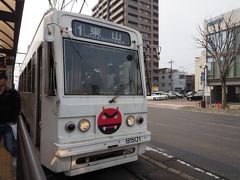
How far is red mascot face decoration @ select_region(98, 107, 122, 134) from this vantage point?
4.96 m

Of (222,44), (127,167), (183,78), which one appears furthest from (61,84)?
(183,78)

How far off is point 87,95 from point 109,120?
2.11 feet

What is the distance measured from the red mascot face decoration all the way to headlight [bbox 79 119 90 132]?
0.25 meters

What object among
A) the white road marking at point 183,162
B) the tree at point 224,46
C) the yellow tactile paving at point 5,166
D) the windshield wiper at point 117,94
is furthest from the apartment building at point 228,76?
the yellow tactile paving at point 5,166

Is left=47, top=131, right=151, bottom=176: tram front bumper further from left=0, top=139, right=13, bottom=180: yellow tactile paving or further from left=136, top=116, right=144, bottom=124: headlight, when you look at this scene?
left=0, top=139, right=13, bottom=180: yellow tactile paving

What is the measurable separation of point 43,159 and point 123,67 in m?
2.36

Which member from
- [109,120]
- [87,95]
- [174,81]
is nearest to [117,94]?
[109,120]

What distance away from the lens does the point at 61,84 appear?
4.61 metres

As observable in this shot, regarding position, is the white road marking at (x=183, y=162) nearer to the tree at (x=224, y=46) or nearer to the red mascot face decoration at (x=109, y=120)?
the red mascot face decoration at (x=109, y=120)

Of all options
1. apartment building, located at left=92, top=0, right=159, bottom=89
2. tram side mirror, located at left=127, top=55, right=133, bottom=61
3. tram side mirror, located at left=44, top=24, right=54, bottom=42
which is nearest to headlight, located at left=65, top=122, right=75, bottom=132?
tram side mirror, located at left=44, top=24, right=54, bottom=42

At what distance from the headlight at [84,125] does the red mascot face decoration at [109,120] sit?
0.81 ft

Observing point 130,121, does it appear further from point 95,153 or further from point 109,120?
point 95,153

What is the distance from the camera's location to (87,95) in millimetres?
4926

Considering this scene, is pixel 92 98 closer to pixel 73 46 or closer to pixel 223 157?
pixel 73 46
